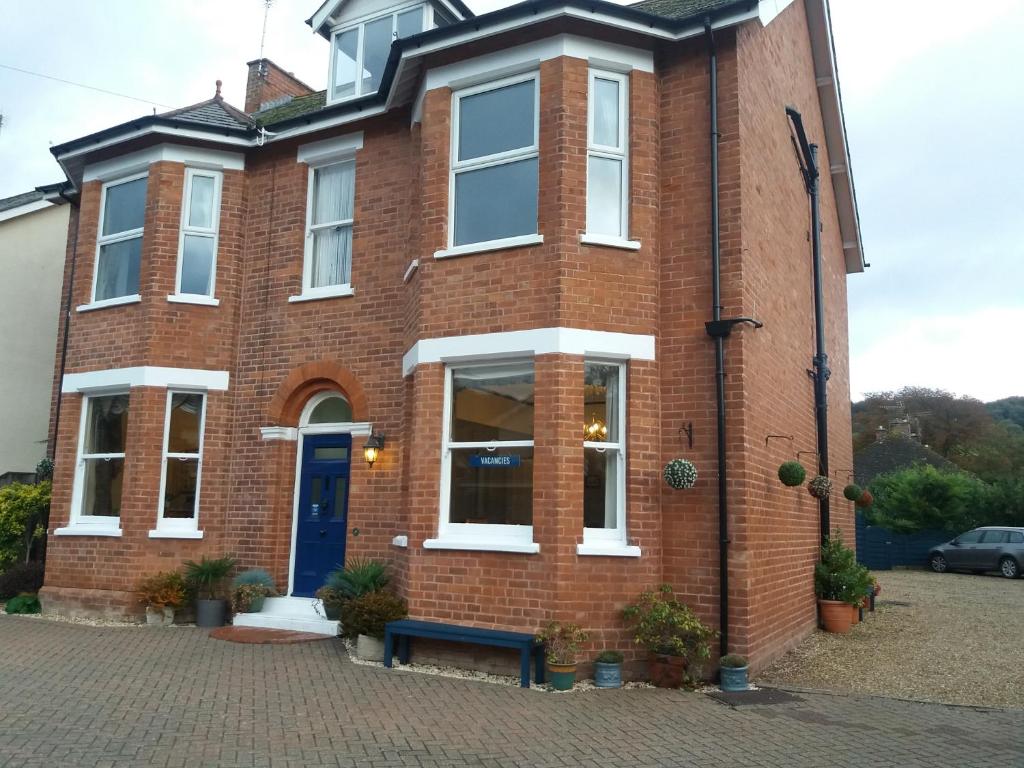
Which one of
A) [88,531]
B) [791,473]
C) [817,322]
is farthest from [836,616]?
[88,531]

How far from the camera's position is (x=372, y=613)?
29.5ft

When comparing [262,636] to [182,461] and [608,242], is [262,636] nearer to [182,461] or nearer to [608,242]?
[182,461]

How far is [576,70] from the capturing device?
30.4 ft

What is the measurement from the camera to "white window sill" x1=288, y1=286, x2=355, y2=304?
11391mm

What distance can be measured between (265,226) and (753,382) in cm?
728

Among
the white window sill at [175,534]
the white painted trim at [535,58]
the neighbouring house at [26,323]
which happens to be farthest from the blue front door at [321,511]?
the neighbouring house at [26,323]

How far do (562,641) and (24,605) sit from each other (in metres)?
8.18

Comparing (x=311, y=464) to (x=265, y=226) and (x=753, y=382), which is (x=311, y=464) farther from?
(x=753, y=382)

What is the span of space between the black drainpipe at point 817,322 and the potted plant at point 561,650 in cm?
537

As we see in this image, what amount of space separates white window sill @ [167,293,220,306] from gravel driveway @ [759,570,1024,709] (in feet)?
28.4

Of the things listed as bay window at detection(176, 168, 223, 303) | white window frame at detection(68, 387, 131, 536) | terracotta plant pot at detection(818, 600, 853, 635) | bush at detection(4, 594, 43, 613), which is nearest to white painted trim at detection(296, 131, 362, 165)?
bay window at detection(176, 168, 223, 303)

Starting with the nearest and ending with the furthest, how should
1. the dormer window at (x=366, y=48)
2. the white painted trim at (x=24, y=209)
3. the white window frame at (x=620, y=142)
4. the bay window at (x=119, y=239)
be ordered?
the white window frame at (x=620, y=142), the bay window at (x=119, y=239), the dormer window at (x=366, y=48), the white painted trim at (x=24, y=209)

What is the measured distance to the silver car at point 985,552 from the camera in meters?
21.5

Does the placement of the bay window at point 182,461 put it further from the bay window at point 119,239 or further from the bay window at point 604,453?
the bay window at point 604,453
